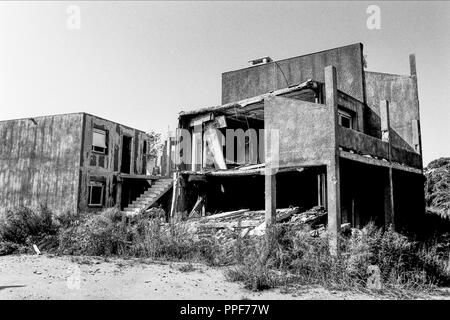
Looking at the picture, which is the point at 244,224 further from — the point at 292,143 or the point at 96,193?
the point at 96,193

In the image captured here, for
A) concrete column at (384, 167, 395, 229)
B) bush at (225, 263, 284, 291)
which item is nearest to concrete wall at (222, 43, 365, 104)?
concrete column at (384, 167, 395, 229)

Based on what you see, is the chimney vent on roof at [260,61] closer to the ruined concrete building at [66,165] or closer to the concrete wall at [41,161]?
Answer: the ruined concrete building at [66,165]

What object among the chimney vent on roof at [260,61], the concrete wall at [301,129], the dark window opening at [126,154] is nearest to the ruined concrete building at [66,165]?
the dark window opening at [126,154]

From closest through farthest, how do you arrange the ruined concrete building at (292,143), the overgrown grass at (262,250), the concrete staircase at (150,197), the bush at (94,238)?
the overgrown grass at (262,250) < the bush at (94,238) < the ruined concrete building at (292,143) < the concrete staircase at (150,197)

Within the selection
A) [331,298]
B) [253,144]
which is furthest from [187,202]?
[331,298]

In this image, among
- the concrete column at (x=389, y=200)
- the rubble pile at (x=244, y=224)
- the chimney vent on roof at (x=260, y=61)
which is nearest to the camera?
the rubble pile at (x=244, y=224)

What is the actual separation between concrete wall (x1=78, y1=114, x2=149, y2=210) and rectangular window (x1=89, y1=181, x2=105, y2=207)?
25cm

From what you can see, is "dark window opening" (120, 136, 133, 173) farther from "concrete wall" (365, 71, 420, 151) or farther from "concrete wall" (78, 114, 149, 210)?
"concrete wall" (365, 71, 420, 151)

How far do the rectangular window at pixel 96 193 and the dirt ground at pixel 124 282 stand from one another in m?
8.69

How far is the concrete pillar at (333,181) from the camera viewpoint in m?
9.20

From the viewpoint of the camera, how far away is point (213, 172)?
47.5 feet

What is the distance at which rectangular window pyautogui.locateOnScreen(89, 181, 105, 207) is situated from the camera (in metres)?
19.2

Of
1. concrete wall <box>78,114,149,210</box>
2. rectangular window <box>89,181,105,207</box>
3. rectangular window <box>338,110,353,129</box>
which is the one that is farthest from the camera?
rectangular window <box>89,181,105,207</box>

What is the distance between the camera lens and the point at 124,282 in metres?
8.23
